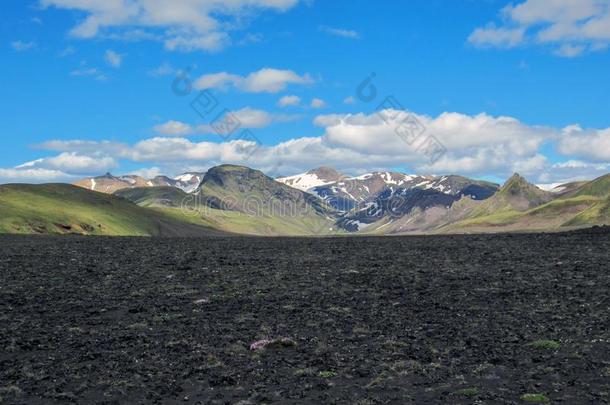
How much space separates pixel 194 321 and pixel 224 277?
1702 cm

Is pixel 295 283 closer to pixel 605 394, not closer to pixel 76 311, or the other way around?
pixel 76 311

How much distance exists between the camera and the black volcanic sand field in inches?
827

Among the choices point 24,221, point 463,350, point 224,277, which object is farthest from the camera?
point 24,221

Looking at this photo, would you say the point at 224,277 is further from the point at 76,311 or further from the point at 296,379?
the point at 296,379

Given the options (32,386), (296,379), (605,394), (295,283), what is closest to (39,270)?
(295,283)

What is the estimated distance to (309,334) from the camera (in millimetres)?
29031

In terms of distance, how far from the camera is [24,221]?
539 ft

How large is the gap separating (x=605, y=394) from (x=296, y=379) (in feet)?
35.2

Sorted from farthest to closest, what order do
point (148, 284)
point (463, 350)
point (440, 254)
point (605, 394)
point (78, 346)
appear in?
point (440, 254)
point (148, 284)
point (78, 346)
point (463, 350)
point (605, 394)

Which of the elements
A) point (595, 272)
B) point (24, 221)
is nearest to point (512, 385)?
point (595, 272)

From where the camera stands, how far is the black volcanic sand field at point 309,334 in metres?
21.0

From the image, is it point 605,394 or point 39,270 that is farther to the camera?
point 39,270

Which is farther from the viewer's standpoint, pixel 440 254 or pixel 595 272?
pixel 440 254

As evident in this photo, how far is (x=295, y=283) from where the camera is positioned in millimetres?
45344
